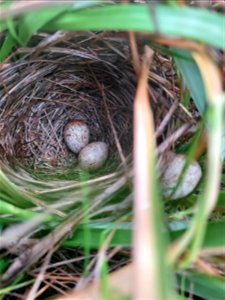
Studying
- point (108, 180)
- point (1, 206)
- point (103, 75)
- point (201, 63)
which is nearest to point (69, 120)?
point (103, 75)

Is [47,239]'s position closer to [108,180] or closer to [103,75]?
[108,180]

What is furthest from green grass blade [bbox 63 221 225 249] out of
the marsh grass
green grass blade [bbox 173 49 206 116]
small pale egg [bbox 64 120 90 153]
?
small pale egg [bbox 64 120 90 153]

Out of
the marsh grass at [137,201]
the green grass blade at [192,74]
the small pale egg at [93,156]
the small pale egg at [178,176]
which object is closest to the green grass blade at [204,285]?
the marsh grass at [137,201]

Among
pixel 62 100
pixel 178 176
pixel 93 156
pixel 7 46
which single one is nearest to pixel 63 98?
pixel 62 100

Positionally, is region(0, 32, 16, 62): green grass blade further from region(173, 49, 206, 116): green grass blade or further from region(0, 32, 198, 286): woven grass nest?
region(173, 49, 206, 116): green grass blade

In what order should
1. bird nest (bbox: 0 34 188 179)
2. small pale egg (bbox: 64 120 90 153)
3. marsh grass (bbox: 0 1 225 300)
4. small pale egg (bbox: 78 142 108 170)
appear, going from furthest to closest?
small pale egg (bbox: 64 120 90 153), small pale egg (bbox: 78 142 108 170), bird nest (bbox: 0 34 188 179), marsh grass (bbox: 0 1 225 300)

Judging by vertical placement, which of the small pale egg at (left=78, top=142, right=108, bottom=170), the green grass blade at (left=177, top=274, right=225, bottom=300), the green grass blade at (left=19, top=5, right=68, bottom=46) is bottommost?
the green grass blade at (left=177, top=274, right=225, bottom=300)

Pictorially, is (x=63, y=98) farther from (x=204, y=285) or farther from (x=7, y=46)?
(x=204, y=285)
